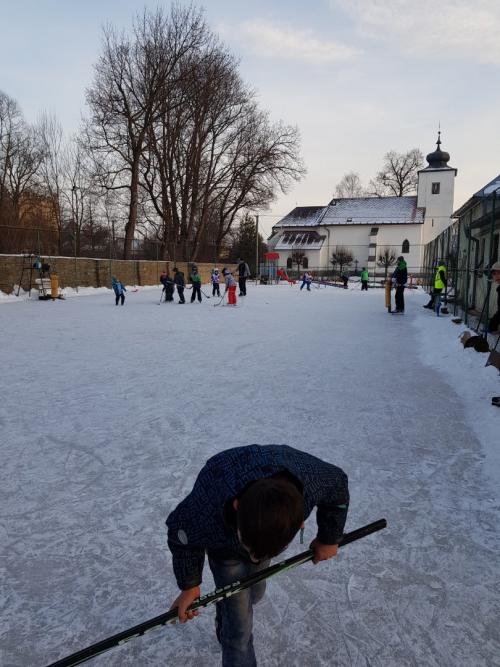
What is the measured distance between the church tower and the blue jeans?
63.8 metres

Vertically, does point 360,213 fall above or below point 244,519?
above

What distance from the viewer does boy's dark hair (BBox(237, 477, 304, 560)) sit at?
3.97ft

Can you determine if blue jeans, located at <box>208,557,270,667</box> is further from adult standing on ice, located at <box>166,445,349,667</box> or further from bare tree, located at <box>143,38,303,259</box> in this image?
bare tree, located at <box>143,38,303,259</box>

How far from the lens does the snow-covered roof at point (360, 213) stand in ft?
200

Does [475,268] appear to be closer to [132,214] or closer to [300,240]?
[132,214]

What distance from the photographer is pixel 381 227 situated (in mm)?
61125

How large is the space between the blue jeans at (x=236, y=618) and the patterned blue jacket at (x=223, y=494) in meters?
0.08

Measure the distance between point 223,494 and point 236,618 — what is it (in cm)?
59

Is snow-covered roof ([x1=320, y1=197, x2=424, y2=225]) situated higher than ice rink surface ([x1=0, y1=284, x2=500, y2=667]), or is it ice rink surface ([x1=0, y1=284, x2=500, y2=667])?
snow-covered roof ([x1=320, y1=197, x2=424, y2=225])

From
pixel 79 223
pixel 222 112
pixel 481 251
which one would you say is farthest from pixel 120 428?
pixel 222 112

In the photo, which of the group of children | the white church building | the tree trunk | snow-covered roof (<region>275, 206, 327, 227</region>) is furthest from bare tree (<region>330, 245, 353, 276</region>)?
the group of children

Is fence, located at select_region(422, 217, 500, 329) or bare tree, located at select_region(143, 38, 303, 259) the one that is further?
bare tree, located at select_region(143, 38, 303, 259)

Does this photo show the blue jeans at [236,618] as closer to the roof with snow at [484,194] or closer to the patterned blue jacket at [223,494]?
the patterned blue jacket at [223,494]

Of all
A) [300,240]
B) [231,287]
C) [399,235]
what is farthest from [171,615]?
[399,235]
